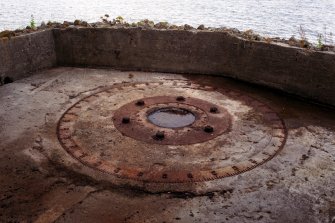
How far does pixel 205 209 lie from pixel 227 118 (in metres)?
2.17

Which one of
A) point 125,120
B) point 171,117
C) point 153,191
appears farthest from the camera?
point 171,117

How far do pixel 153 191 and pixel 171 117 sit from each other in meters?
1.86

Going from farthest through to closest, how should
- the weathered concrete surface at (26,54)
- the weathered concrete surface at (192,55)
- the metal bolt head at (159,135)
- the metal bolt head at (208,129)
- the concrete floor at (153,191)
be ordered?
the weathered concrete surface at (26,54)
the weathered concrete surface at (192,55)
the metal bolt head at (208,129)
the metal bolt head at (159,135)
the concrete floor at (153,191)

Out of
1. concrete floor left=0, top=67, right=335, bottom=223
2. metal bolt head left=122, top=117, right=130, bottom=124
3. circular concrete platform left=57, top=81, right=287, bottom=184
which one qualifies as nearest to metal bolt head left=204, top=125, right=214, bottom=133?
circular concrete platform left=57, top=81, right=287, bottom=184

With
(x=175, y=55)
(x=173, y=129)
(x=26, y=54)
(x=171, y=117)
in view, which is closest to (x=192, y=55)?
(x=175, y=55)

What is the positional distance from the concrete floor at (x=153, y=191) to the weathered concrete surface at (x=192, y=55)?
1023 mm

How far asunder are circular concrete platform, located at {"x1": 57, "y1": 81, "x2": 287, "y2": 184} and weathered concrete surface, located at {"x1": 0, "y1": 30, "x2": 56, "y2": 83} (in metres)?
1.67

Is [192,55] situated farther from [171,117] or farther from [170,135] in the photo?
[170,135]

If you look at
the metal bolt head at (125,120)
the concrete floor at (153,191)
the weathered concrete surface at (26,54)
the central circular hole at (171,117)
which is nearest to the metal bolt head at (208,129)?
the central circular hole at (171,117)

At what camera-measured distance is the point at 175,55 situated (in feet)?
24.3

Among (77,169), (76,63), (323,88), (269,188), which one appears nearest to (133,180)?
(77,169)

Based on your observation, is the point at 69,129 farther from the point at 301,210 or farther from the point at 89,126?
the point at 301,210

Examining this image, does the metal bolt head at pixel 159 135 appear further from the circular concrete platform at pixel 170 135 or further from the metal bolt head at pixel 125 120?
the metal bolt head at pixel 125 120

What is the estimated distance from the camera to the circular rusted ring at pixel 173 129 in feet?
16.2
